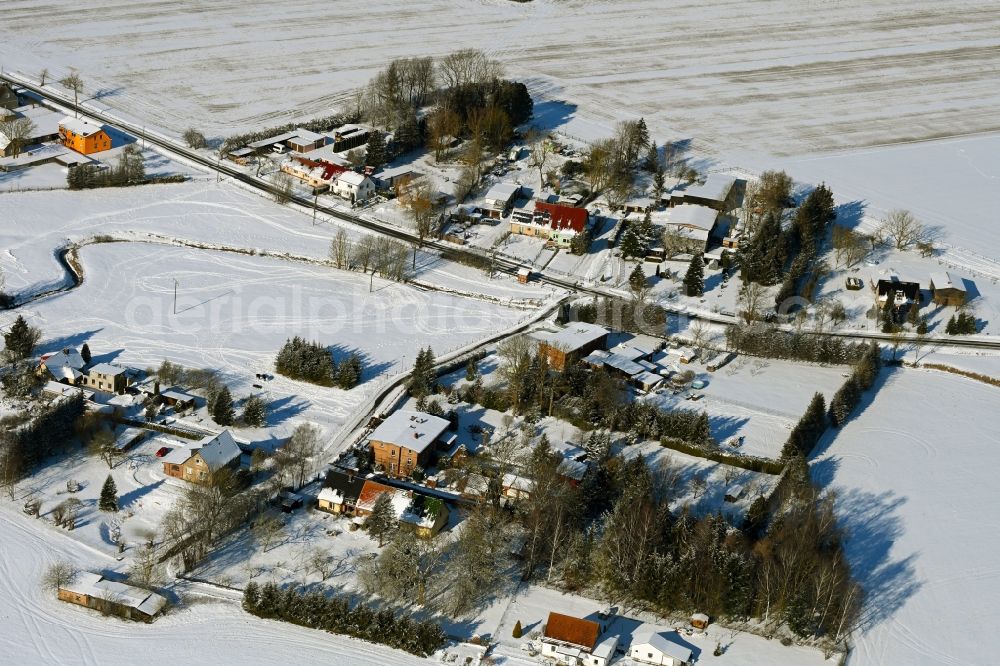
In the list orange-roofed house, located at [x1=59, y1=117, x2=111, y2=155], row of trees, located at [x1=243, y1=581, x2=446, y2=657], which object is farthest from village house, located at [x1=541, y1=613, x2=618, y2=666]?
→ orange-roofed house, located at [x1=59, y1=117, x2=111, y2=155]

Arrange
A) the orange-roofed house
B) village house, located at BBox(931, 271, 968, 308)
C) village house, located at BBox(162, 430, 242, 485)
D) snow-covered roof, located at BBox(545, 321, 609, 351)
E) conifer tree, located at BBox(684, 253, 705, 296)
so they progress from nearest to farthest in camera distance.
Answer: village house, located at BBox(162, 430, 242, 485), snow-covered roof, located at BBox(545, 321, 609, 351), conifer tree, located at BBox(684, 253, 705, 296), village house, located at BBox(931, 271, 968, 308), the orange-roofed house

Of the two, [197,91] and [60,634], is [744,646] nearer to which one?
[60,634]

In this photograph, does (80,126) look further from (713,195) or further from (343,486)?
(343,486)

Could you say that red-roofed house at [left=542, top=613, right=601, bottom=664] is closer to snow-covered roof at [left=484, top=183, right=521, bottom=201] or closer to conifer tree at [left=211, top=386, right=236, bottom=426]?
conifer tree at [left=211, top=386, right=236, bottom=426]

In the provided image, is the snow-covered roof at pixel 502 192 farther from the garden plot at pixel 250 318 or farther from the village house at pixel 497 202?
the garden plot at pixel 250 318

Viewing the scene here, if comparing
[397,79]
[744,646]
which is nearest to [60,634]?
[744,646]

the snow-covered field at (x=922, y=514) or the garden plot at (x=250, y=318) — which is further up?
the garden plot at (x=250, y=318)

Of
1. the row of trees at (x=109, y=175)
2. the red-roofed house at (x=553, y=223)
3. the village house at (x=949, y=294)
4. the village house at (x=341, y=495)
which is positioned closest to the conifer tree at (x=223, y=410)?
the village house at (x=341, y=495)

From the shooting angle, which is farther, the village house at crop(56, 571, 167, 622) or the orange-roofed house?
the orange-roofed house
